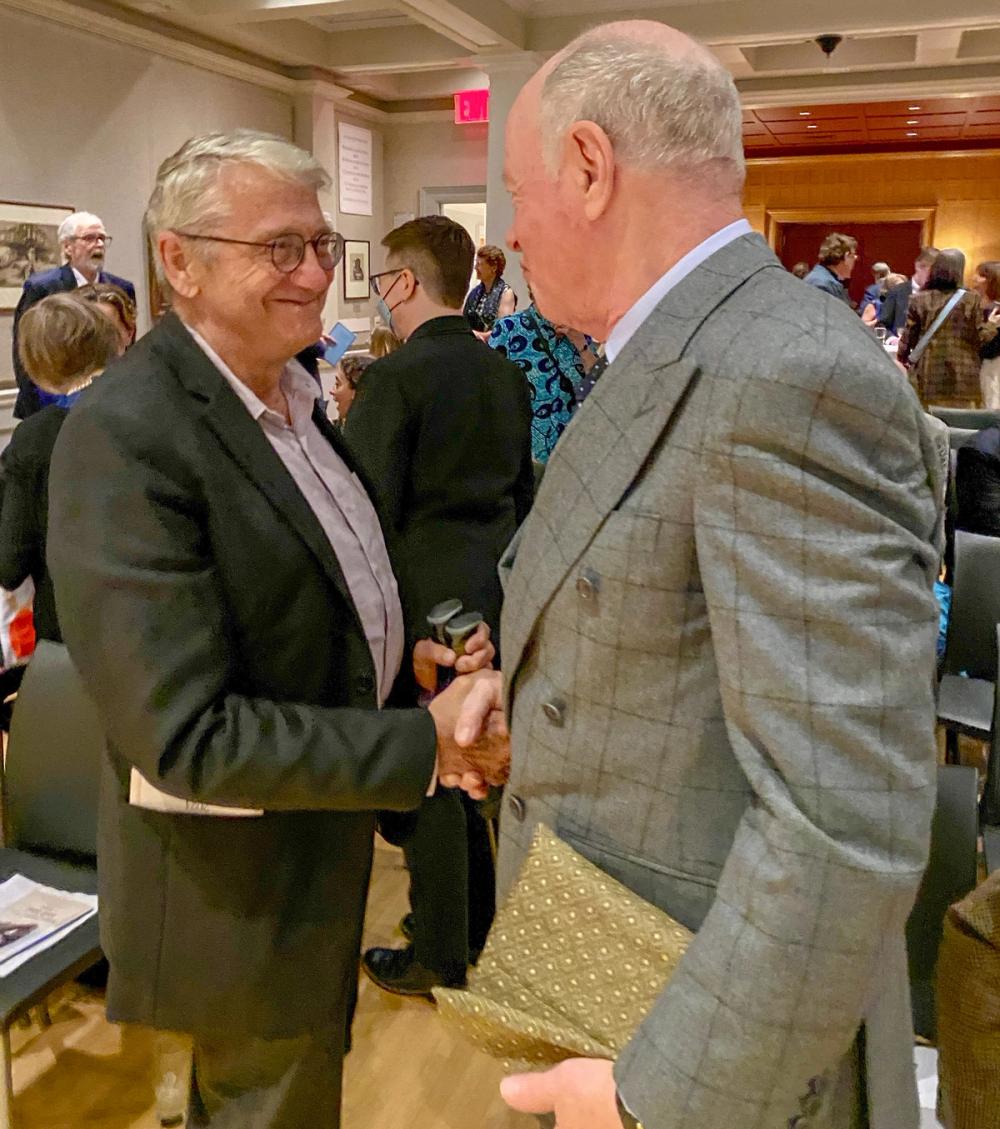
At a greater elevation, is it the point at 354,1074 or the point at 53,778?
the point at 53,778

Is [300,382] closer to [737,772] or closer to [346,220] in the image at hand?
[737,772]

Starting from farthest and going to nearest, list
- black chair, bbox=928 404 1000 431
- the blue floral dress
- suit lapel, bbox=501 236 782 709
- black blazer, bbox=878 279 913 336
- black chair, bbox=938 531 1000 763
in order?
black blazer, bbox=878 279 913 336 < black chair, bbox=928 404 1000 431 < the blue floral dress < black chair, bbox=938 531 1000 763 < suit lapel, bbox=501 236 782 709

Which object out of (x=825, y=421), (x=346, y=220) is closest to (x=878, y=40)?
(x=346, y=220)

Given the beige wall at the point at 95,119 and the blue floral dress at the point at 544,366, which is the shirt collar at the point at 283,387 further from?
the beige wall at the point at 95,119

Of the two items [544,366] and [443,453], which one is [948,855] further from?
[544,366]

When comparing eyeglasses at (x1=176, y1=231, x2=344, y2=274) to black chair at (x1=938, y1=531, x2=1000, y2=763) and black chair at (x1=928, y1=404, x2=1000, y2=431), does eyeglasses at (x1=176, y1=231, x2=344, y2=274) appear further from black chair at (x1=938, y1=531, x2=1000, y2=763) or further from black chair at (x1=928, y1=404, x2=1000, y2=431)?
black chair at (x1=928, y1=404, x2=1000, y2=431)

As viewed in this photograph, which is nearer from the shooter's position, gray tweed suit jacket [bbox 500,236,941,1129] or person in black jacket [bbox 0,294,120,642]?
gray tweed suit jacket [bbox 500,236,941,1129]

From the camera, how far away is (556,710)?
0.96m

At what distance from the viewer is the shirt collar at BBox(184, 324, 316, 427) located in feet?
4.51

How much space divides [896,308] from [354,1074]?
10.1 m

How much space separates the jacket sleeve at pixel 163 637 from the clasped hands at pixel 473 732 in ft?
0.37

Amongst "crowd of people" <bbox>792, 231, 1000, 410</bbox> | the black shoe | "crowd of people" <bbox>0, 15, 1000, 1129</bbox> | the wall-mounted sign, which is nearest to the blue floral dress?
the black shoe

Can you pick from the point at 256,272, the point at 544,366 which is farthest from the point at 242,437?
the point at 544,366

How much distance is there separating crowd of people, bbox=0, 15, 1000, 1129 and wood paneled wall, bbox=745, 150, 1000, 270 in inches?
542
